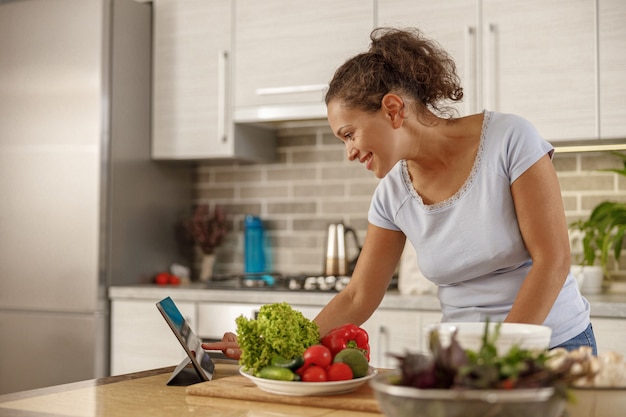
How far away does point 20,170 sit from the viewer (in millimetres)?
3879

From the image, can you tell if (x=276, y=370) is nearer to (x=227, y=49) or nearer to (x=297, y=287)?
(x=297, y=287)

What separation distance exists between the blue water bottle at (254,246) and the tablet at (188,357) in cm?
222

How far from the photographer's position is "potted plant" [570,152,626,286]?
3154 mm

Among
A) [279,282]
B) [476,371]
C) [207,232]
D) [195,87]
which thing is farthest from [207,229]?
[476,371]

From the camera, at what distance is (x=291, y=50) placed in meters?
3.66

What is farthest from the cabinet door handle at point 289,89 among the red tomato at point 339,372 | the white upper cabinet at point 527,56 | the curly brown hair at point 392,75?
the red tomato at point 339,372

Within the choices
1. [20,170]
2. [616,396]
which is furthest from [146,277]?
[616,396]

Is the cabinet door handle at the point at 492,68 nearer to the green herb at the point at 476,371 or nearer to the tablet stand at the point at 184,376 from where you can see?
the tablet stand at the point at 184,376

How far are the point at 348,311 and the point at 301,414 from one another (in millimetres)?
640

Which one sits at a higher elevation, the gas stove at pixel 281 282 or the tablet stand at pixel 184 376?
the gas stove at pixel 281 282

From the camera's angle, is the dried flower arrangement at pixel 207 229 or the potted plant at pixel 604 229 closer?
the potted plant at pixel 604 229

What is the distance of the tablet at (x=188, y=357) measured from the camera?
1.71m

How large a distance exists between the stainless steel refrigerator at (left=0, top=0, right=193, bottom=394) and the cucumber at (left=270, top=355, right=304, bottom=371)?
2219mm

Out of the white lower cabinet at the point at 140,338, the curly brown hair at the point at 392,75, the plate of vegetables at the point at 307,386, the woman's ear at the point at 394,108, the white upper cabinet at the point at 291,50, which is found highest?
the white upper cabinet at the point at 291,50
